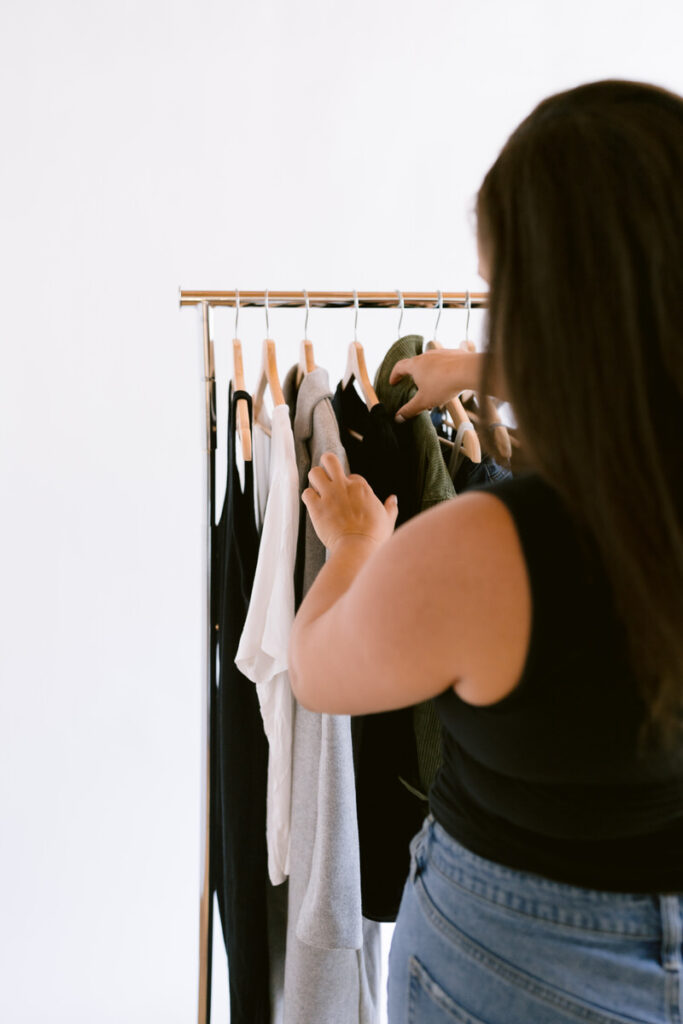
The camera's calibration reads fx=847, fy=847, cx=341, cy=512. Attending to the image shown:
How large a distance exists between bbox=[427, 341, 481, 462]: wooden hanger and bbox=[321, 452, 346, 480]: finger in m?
0.22

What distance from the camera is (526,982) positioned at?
2.35 ft

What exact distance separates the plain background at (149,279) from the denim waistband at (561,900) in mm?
1376

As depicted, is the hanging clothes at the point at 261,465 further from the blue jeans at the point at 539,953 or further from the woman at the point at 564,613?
the blue jeans at the point at 539,953

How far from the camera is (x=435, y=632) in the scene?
634mm

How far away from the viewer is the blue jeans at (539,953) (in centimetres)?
70

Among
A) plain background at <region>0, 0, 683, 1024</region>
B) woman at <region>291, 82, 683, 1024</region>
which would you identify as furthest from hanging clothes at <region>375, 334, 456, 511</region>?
plain background at <region>0, 0, 683, 1024</region>

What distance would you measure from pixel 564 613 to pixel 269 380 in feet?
2.42

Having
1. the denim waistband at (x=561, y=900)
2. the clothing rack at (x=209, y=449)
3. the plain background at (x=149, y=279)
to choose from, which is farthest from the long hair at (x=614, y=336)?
the plain background at (x=149, y=279)

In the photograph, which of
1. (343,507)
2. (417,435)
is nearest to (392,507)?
(343,507)

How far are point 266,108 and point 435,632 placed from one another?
1722 millimetres

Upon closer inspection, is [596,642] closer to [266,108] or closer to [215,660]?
[215,660]

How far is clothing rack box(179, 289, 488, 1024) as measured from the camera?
1.25m

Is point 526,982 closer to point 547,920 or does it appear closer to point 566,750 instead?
point 547,920

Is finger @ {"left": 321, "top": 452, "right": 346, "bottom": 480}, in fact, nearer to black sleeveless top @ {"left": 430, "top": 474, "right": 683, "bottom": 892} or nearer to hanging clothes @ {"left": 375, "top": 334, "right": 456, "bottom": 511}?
hanging clothes @ {"left": 375, "top": 334, "right": 456, "bottom": 511}
